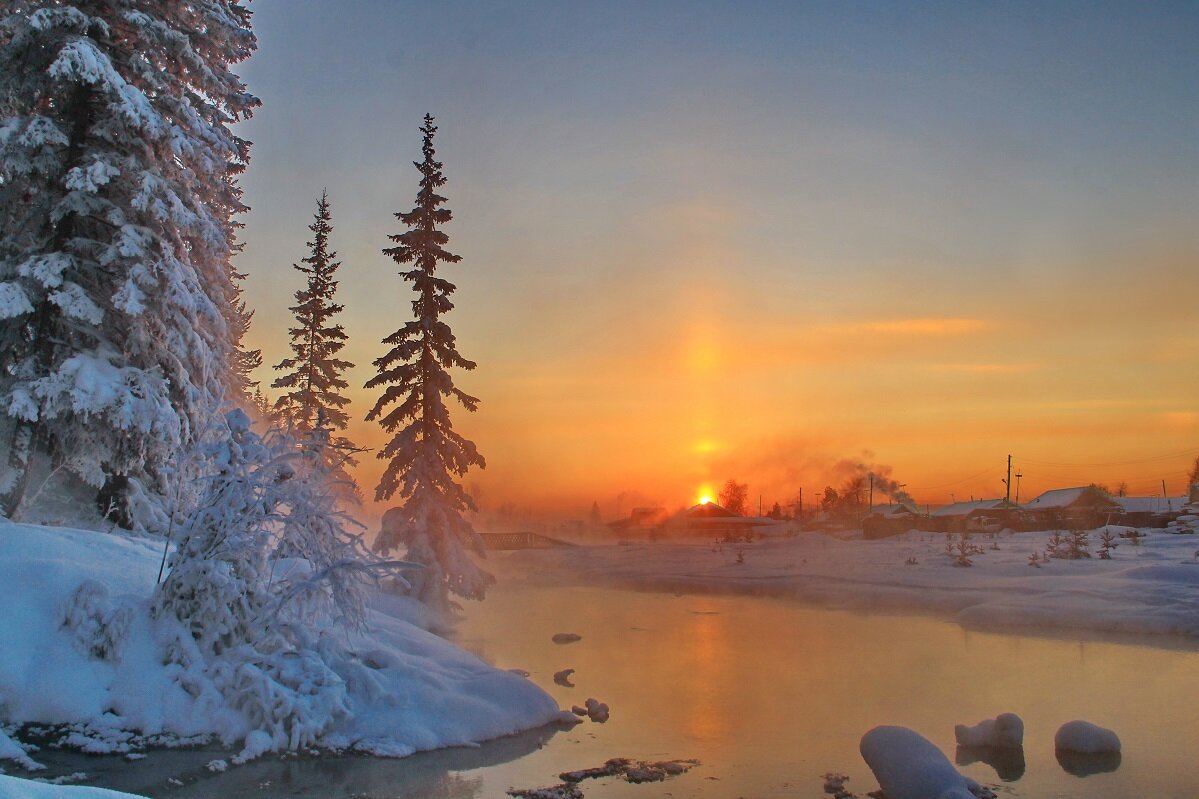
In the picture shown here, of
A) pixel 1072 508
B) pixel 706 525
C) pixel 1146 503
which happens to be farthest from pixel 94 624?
pixel 1146 503

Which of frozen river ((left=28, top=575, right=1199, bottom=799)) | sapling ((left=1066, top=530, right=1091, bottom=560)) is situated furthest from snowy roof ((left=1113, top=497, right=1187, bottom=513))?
frozen river ((left=28, top=575, right=1199, bottom=799))

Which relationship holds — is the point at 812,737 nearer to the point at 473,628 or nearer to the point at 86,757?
the point at 86,757

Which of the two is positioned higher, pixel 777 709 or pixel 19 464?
pixel 19 464

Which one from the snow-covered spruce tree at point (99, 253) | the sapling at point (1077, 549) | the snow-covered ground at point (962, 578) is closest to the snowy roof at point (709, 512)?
the snow-covered ground at point (962, 578)

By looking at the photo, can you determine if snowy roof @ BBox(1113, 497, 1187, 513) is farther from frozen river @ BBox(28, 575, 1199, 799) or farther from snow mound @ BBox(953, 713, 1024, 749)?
snow mound @ BBox(953, 713, 1024, 749)

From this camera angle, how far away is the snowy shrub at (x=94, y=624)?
10.9 m

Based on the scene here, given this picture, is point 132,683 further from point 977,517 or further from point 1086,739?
point 977,517

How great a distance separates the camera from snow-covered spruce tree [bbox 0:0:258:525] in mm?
14719

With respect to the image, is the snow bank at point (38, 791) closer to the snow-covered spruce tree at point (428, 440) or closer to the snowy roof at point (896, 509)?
the snow-covered spruce tree at point (428, 440)

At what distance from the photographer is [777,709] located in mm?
15062

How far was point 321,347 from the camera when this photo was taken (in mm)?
37125

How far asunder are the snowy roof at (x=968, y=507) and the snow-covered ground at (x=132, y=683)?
80986 mm

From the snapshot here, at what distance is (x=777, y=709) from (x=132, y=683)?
34.6 ft

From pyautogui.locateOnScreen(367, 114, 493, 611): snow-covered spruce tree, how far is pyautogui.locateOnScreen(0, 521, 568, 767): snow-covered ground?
11917 millimetres
